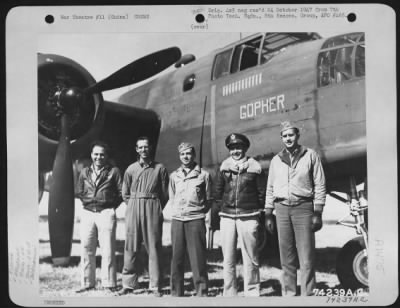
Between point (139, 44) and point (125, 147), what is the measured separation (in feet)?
3.33

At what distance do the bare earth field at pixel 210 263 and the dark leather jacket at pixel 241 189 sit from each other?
41 cm

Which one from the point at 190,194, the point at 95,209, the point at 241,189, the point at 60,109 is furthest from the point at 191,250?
the point at 60,109

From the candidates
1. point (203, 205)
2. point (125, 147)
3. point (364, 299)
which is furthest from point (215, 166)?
point (364, 299)

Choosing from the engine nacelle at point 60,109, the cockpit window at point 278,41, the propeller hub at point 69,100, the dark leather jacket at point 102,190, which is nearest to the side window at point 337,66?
the cockpit window at point 278,41

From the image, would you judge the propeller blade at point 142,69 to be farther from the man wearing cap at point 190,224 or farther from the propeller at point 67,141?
the man wearing cap at point 190,224

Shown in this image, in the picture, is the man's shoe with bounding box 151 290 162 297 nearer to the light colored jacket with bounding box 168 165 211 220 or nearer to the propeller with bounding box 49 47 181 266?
the light colored jacket with bounding box 168 165 211 220

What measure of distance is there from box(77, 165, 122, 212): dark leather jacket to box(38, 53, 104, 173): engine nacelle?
404 millimetres

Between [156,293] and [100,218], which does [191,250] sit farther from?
[100,218]

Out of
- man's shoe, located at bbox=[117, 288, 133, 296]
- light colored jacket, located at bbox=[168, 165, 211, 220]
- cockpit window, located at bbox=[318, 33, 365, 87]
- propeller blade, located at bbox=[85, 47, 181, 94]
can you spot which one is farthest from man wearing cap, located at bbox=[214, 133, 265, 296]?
propeller blade, located at bbox=[85, 47, 181, 94]

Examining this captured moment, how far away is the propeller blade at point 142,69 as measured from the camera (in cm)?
472

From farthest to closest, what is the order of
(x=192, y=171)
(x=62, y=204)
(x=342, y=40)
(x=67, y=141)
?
1. (x=67, y=141)
2. (x=62, y=204)
3. (x=192, y=171)
4. (x=342, y=40)

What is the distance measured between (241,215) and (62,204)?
178 cm

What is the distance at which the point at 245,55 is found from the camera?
4832 mm

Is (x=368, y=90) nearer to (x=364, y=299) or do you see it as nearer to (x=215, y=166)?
(x=215, y=166)
